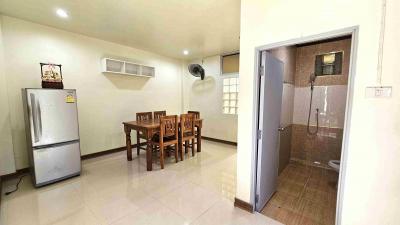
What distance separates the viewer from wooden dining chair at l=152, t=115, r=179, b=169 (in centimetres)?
319

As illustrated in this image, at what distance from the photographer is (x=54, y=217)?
6.31 ft

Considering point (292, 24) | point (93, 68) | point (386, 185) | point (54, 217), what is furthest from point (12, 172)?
point (386, 185)

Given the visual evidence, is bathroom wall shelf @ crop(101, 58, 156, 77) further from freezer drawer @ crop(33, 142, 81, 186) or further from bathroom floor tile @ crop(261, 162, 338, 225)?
bathroom floor tile @ crop(261, 162, 338, 225)

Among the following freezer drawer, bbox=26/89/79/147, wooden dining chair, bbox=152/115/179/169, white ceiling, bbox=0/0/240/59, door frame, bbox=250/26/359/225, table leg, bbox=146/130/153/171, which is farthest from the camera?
wooden dining chair, bbox=152/115/179/169

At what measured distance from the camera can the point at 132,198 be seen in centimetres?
228

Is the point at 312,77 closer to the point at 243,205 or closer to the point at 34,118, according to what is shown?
the point at 243,205

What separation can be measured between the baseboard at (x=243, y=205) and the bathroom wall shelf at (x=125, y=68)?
3.65 meters

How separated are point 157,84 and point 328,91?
4.12 meters

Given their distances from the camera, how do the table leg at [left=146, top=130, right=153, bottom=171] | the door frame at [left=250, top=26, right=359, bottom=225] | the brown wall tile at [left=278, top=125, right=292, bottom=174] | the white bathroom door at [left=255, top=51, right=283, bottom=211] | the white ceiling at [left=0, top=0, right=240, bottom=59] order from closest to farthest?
the door frame at [left=250, top=26, right=359, bottom=225] → the white bathroom door at [left=255, top=51, right=283, bottom=211] → the white ceiling at [left=0, top=0, right=240, bottom=59] → the brown wall tile at [left=278, top=125, right=292, bottom=174] → the table leg at [left=146, top=130, right=153, bottom=171]

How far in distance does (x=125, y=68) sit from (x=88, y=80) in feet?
2.76

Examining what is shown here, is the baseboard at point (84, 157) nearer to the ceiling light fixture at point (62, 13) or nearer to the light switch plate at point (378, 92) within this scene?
→ the ceiling light fixture at point (62, 13)

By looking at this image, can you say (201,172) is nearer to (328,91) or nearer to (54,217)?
(54,217)

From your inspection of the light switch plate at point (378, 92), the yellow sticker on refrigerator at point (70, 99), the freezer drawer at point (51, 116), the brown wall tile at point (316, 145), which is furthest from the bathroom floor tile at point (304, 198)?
the yellow sticker on refrigerator at point (70, 99)

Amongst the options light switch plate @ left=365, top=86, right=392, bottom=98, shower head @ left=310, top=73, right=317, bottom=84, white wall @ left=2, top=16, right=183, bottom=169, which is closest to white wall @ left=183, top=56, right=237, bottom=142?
white wall @ left=2, top=16, right=183, bottom=169
